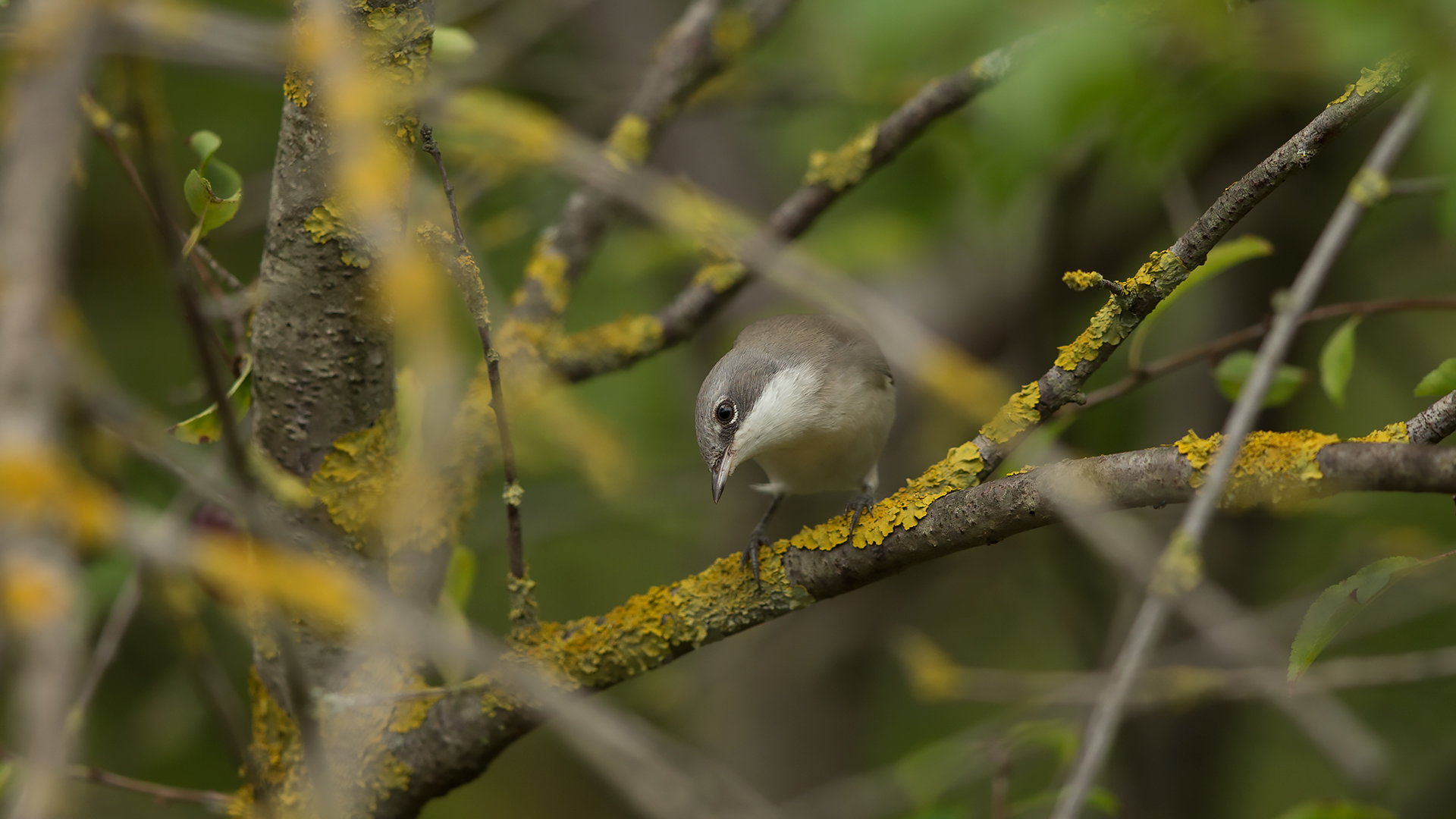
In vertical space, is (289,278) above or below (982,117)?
Answer: below

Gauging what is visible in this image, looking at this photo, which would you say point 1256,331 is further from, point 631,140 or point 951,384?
point 631,140

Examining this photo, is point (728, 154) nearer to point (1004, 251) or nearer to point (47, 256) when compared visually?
point (1004, 251)

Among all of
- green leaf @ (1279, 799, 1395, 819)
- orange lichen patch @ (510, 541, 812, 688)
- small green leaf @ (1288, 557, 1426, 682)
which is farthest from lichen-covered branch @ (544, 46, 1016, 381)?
green leaf @ (1279, 799, 1395, 819)

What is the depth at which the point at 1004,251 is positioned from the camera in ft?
21.5

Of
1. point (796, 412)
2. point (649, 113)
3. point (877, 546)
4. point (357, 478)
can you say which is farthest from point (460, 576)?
point (649, 113)

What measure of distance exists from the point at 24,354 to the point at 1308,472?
1661 millimetres

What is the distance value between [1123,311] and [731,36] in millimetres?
2154

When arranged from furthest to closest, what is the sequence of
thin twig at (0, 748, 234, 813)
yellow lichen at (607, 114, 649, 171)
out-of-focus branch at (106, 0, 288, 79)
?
yellow lichen at (607, 114, 649, 171)
thin twig at (0, 748, 234, 813)
out-of-focus branch at (106, 0, 288, 79)

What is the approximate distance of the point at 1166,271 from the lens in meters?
1.89

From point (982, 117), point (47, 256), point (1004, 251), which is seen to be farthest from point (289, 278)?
point (1004, 251)

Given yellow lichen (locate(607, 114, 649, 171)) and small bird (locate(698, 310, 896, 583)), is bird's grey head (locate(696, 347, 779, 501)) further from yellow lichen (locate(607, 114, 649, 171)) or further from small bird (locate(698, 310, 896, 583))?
yellow lichen (locate(607, 114, 649, 171))

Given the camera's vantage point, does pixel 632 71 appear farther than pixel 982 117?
Yes

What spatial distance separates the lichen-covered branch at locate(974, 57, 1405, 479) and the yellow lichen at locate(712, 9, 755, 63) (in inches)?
80.5

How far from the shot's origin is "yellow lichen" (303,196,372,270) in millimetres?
2277
